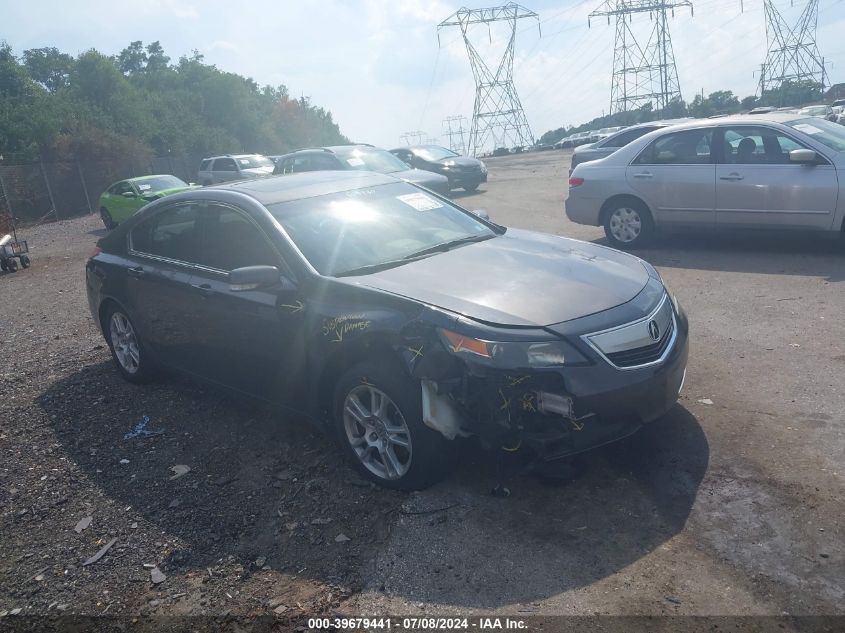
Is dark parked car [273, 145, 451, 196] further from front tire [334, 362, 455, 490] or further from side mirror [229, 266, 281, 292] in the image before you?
front tire [334, 362, 455, 490]

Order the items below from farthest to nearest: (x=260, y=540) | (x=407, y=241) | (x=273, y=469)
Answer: (x=407, y=241), (x=273, y=469), (x=260, y=540)

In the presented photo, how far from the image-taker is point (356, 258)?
4711 millimetres

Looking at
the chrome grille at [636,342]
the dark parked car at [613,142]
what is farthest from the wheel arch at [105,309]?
the dark parked car at [613,142]

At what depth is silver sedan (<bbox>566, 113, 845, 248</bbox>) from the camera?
8.68m

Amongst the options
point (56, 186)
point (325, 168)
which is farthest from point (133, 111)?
point (325, 168)

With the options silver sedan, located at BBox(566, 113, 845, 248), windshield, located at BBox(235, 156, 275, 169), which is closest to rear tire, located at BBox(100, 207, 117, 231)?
windshield, located at BBox(235, 156, 275, 169)

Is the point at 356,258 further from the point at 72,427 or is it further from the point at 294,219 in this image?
the point at 72,427

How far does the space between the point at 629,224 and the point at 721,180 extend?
1420mm

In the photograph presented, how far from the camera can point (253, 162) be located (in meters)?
25.2

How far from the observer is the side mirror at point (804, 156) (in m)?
8.59

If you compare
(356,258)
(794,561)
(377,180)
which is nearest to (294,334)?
(356,258)

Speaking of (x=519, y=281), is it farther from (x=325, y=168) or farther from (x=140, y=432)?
(x=325, y=168)

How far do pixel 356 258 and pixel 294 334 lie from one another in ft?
2.02

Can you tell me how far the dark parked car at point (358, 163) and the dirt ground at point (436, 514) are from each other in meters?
11.4
